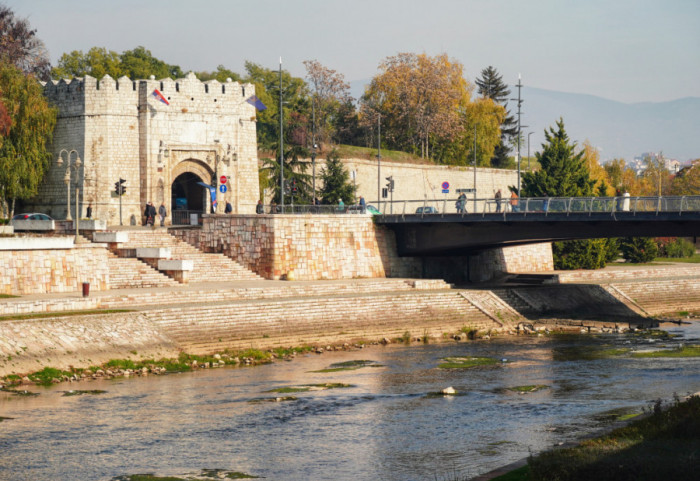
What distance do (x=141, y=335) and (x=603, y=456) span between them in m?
22.6

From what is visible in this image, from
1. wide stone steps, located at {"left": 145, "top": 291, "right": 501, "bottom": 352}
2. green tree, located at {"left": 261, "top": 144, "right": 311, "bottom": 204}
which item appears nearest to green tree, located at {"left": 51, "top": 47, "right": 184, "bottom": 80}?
green tree, located at {"left": 261, "top": 144, "right": 311, "bottom": 204}

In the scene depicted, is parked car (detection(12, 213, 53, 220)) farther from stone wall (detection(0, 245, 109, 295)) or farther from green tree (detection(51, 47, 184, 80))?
green tree (detection(51, 47, 184, 80))

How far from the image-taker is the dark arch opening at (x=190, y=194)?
64.6 m

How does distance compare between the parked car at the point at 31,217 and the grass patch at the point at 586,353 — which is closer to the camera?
the grass patch at the point at 586,353

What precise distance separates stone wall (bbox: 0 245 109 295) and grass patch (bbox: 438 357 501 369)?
A: 1627 cm

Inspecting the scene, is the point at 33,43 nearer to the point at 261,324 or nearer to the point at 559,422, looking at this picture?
the point at 261,324

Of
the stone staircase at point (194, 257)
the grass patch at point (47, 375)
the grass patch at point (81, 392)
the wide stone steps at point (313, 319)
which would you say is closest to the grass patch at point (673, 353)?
the wide stone steps at point (313, 319)

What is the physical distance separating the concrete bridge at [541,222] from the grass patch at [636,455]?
26.9 metres

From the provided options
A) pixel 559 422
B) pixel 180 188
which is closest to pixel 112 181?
pixel 180 188

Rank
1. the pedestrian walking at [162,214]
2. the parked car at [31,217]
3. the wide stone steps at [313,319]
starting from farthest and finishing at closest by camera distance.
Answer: the pedestrian walking at [162,214] → the parked car at [31,217] → the wide stone steps at [313,319]

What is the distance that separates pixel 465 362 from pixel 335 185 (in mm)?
Answer: 35695

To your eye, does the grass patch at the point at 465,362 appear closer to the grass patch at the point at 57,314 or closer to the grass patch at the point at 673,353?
the grass patch at the point at 673,353

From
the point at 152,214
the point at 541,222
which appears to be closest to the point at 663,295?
the point at 541,222

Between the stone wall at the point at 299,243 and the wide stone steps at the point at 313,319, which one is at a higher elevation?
the stone wall at the point at 299,243
